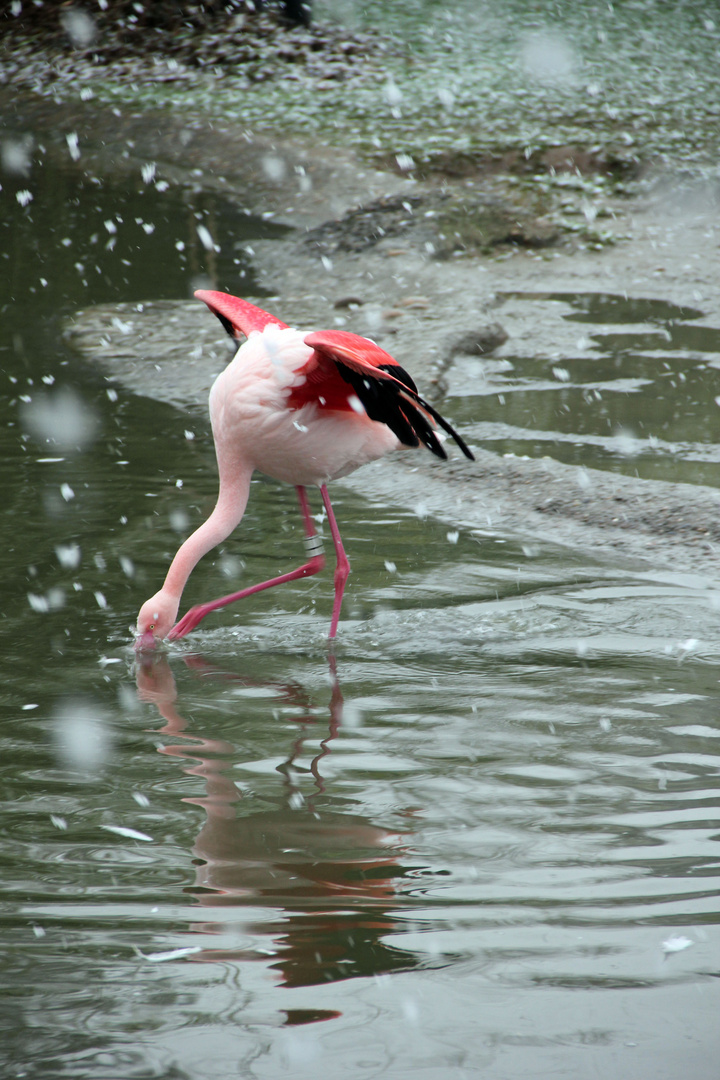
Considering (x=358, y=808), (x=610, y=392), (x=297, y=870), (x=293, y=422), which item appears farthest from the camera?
(x=610, y=392)

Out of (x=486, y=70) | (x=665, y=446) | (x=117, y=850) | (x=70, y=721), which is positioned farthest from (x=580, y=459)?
(x=486, y=70)

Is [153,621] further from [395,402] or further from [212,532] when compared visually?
[395,402]

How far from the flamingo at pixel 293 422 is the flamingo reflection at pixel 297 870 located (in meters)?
1.02

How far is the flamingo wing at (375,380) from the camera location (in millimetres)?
4266

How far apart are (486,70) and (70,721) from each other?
16.8 m

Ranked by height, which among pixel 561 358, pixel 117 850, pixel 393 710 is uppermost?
pixel 117 850

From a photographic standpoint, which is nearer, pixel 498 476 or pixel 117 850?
pixel 117 850

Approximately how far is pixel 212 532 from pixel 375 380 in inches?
38.5

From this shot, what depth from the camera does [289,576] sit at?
507 cm

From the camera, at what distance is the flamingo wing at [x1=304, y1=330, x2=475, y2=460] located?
427 cm

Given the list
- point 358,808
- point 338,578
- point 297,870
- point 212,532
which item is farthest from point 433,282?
point 297,870

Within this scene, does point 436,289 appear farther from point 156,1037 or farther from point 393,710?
point 156,1037

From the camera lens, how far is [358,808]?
10.6 feet

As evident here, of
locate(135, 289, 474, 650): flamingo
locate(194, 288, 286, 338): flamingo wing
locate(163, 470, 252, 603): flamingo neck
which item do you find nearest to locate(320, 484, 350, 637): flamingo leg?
locate(135, 289, 474, 650): flamingo
